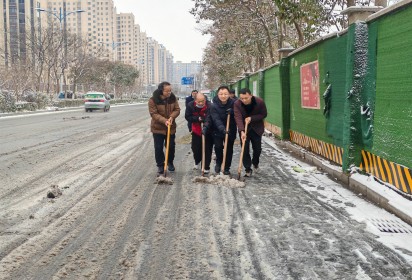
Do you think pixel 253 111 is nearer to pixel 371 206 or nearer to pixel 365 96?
pixel 365 96

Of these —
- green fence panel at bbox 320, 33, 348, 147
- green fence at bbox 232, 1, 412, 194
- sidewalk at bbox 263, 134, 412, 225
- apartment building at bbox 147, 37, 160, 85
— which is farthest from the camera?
apartment building at bbox 147, 37, 160, 85

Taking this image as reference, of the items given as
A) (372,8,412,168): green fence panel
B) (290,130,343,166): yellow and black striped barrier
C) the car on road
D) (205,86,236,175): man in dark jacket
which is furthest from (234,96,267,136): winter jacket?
the car on road

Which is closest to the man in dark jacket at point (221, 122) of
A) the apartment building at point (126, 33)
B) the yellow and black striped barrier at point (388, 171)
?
the yellow and black striped barrier at point (388, 171)

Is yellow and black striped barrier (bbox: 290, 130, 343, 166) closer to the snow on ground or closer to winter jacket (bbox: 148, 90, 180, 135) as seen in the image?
the snow on ground

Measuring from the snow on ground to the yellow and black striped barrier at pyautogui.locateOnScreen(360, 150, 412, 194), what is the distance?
0.11 metres

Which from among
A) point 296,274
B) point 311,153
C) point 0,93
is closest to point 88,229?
point 296,274

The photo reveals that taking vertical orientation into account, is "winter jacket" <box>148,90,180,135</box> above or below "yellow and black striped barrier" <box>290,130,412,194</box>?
above

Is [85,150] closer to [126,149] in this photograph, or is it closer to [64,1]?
[126,149]

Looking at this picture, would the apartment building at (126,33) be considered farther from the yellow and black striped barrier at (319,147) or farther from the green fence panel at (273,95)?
the yellow and black striped barrier at (319,147)

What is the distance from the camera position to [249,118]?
24.3 feet

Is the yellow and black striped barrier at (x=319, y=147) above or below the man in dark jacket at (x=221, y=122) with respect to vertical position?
below

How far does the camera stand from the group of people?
7.51 meters

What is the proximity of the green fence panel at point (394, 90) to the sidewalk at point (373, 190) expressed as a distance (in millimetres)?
409

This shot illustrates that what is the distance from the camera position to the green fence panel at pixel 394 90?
5051mm
